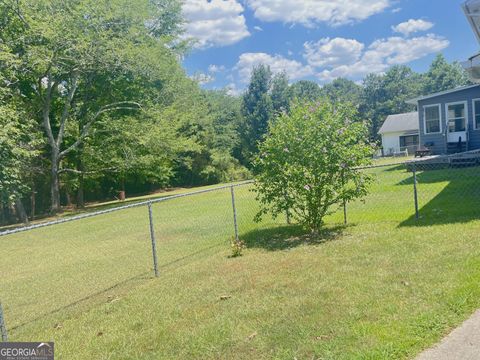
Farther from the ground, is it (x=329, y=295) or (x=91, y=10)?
(x=91, y=10)

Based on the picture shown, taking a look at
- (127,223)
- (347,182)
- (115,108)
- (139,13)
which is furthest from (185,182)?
(347,182)

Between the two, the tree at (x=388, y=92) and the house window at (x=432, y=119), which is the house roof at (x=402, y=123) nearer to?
the tree at (x=388, y=92)

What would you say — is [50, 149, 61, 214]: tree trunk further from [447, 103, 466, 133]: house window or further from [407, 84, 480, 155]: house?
[447, 103, 466, 133]: house window

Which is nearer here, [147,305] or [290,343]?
[290,343]

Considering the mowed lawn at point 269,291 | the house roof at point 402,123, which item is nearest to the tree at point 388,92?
the house roof at point 402,123

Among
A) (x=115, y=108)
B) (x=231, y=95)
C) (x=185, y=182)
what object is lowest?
(x=185, y=182)

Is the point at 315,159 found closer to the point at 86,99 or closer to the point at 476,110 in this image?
the point at 476,110

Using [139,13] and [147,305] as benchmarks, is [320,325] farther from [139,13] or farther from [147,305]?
[139,13]

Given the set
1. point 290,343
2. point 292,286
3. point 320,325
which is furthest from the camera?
point 292,286

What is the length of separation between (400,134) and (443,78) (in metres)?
36.7

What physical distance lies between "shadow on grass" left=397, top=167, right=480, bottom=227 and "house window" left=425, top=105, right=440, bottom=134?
5111mm

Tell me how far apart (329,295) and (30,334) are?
3592mm

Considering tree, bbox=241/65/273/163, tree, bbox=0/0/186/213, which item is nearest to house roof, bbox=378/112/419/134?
tree, bbox=241/65/273/163

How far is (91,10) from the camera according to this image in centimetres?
2077
